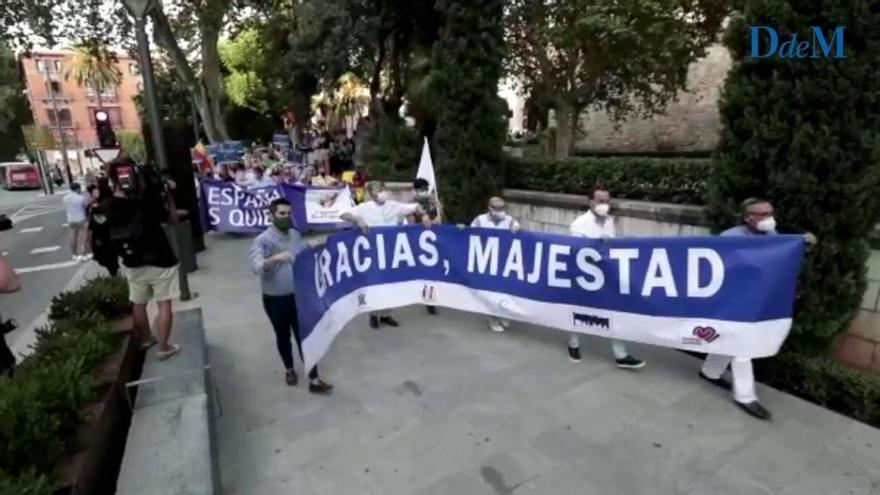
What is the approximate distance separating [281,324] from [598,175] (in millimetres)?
5110

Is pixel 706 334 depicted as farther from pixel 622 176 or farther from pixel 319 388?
pixel 622 176

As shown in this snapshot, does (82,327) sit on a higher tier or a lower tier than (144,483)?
higher

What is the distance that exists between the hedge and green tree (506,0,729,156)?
9.82m

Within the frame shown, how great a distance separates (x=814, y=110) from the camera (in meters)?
4.16

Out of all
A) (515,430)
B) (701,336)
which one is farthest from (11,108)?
(701,336)

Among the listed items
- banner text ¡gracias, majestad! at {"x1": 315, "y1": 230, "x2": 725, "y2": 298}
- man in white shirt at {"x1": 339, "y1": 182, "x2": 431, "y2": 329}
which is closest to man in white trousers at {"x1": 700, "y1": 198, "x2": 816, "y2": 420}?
banner text ¡gracias, majestad! at {"x1": 315, "y1": 230, "x2": 725, "y2": 298}

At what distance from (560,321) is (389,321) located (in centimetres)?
224

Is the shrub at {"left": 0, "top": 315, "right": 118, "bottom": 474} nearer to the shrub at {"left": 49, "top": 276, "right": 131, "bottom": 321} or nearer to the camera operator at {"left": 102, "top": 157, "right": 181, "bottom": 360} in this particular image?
the camera operator at {"left": 102, "top": 157, "right": 181, "bottom": 360}

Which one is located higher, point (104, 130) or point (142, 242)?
point (104, 130)

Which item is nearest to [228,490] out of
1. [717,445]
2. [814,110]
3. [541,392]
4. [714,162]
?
[541,392]

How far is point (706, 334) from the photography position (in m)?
4.19

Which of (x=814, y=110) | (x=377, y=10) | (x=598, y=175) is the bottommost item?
(x=598, y=175)

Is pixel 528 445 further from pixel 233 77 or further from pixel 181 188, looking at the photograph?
pixel 233 77

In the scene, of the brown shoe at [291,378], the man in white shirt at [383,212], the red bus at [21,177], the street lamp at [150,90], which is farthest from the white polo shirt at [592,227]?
the red bus at [21,177]
